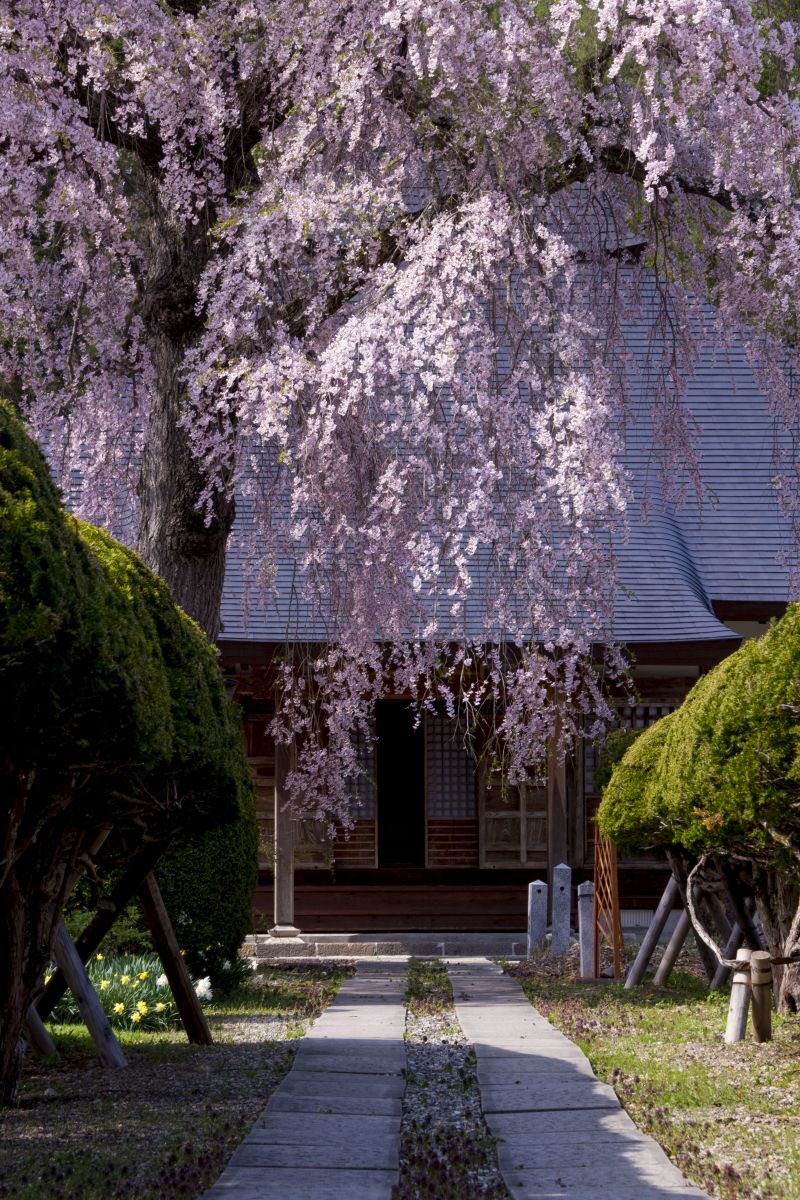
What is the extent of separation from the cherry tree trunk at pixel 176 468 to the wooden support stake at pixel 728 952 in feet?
13.1

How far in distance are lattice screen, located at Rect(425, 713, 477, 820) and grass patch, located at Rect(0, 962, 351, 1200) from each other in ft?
27.8

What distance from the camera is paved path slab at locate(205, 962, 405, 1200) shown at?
437cm

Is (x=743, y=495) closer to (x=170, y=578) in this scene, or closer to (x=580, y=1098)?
(x=170, y=578)

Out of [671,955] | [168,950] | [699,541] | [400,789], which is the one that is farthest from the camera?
[400,789]

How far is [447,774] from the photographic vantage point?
17.8 metres

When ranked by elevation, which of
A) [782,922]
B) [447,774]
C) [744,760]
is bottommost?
[782,922]

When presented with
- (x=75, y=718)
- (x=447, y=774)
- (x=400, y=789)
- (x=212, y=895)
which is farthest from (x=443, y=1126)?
(x=400, y=789)

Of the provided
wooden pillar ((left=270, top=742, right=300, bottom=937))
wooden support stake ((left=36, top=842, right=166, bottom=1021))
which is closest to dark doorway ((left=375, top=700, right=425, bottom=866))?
wooden pillar ((left=270, top=742, right=300, bottom=937))

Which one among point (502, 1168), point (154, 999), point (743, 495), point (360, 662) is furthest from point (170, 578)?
point (743, 495)

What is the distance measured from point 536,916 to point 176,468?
7.11m

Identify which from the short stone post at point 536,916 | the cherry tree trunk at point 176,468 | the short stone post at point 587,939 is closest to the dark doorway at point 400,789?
the short stone post at point 536,916

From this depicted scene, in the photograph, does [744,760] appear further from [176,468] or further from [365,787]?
[365,787]

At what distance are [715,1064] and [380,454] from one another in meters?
4.25

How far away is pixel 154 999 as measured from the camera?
29.5ft
